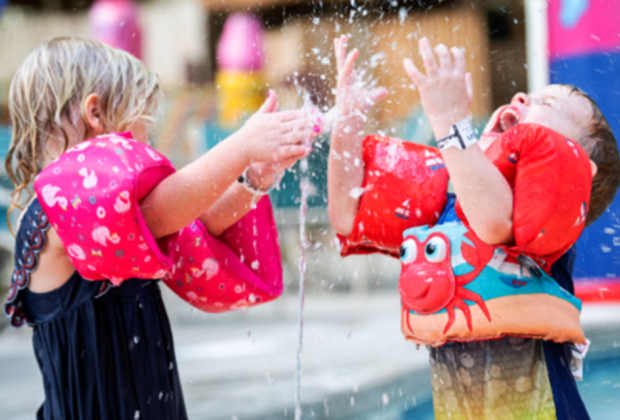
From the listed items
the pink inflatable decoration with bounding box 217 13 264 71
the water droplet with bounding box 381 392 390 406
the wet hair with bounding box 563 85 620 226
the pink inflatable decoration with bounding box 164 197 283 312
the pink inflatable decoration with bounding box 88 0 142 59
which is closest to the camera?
the wet hair with bounding box 563 85 620 226

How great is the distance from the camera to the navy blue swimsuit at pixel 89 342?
130 centimetres

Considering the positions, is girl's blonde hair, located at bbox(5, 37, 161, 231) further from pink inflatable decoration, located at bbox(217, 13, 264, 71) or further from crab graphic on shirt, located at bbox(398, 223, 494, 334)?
pink inflatable decoration, located at bbox(217, 13, 264, 71)

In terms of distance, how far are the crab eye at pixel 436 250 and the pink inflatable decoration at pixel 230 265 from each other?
0.48m

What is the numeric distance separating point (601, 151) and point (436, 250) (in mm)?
422

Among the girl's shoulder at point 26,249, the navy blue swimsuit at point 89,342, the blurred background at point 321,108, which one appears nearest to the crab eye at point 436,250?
the navy blue swimsuit at point 89,342

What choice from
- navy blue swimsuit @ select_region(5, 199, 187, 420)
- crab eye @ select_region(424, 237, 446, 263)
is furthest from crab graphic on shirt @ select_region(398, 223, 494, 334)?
navy blue swimsuit @ select_region(5, 199, 187, 420)

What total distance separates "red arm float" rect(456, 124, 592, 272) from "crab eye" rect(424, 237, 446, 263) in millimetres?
119

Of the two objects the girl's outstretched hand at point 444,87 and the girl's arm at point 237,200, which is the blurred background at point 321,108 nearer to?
the girl's arm at point 237,200

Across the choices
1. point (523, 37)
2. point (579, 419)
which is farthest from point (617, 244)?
point (579, 419)

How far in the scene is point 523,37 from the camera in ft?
12.4

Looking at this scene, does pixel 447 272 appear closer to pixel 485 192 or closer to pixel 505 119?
pixel 485 192

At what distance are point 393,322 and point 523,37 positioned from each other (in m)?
1.97

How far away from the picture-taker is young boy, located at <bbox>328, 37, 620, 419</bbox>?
3.67 feet

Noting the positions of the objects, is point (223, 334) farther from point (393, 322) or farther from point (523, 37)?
point (523, 37)
